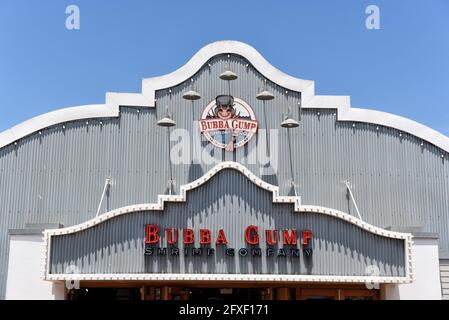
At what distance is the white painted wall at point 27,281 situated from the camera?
23109 mm

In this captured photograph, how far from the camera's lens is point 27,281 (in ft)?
76.0

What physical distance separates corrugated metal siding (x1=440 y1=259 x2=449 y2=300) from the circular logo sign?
10581mm

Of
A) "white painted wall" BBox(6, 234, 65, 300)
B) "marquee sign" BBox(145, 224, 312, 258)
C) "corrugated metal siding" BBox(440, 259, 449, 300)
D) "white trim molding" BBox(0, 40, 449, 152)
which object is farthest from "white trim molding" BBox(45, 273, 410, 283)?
"white trim molding" BBox(0, 40, 449, 152)

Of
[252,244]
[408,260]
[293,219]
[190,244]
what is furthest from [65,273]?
[408,260]

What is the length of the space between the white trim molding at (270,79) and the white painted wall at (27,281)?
7497 millimetres

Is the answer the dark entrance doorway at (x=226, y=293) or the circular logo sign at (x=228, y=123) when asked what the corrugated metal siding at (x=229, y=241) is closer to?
the circular logo sign at (x=228, y=123)

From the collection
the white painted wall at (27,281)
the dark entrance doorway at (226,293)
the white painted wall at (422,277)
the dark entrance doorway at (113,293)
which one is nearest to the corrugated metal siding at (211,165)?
the white painted wall at (422,277)

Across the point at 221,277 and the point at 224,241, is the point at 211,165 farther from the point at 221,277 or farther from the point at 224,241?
the point at 221,277

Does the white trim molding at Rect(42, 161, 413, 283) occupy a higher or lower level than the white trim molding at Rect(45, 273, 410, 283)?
higher

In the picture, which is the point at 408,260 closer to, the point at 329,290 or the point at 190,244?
the point at 329,290

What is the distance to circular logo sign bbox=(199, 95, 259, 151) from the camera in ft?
90.2

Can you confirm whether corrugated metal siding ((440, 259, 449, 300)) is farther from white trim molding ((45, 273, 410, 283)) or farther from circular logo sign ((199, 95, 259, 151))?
circular logo sign ((199, 95, 259, 151))

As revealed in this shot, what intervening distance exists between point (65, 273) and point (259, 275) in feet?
24.4

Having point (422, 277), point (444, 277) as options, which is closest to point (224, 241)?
point (422, 277)
